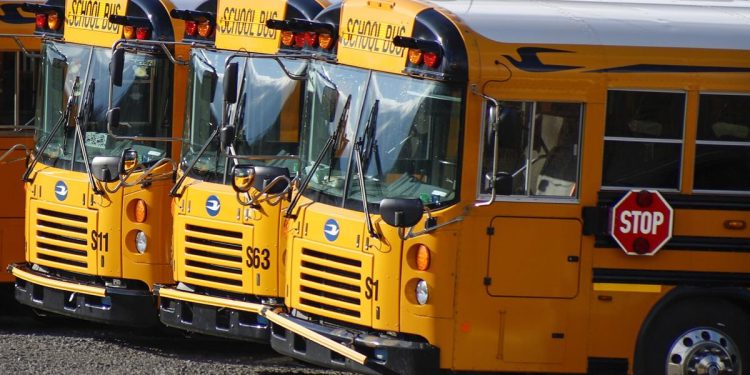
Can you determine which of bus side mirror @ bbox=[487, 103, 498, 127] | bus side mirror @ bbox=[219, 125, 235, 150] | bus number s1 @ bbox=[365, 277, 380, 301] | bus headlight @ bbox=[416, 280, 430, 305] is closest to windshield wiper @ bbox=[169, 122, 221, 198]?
bus side mirror @ bbox=[219, 125, 235, 150]

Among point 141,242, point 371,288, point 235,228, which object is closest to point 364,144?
point 371,288

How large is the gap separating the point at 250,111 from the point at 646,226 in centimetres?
319

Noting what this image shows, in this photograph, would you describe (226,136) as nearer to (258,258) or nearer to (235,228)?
(235,228)

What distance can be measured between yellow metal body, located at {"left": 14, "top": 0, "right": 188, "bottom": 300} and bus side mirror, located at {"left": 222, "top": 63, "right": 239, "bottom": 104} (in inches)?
54.0

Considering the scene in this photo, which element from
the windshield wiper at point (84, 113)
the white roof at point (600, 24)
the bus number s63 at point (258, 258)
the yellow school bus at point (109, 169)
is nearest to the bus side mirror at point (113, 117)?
the yellow school bus at point (109, 169)

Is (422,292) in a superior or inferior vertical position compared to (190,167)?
inferior

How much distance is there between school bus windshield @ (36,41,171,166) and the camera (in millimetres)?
12320

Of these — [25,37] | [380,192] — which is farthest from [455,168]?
[25,37]

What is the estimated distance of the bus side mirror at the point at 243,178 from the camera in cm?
1126

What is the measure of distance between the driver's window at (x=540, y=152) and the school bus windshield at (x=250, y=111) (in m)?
2.19

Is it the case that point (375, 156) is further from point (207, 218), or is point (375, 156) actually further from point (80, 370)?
point (80, 370)

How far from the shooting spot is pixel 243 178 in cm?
1134

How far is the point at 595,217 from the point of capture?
9773mm

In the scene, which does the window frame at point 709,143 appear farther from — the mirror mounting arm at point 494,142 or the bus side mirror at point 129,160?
the bus side mirror at point 129,160
